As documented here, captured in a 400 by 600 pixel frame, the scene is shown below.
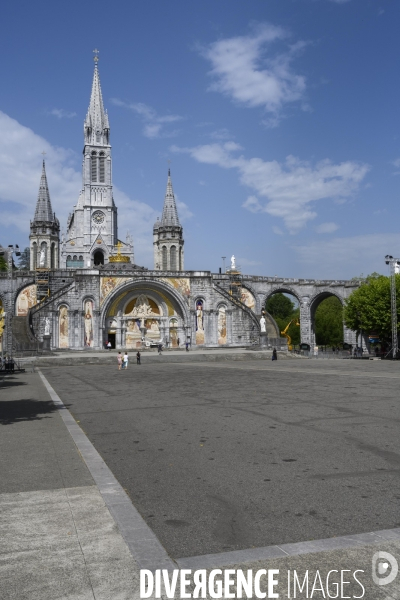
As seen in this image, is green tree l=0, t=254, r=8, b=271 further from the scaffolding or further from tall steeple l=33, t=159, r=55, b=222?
the scaffolding

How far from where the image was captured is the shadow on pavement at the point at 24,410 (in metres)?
12.1

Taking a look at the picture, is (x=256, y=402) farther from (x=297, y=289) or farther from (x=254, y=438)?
(x=297, y=289)

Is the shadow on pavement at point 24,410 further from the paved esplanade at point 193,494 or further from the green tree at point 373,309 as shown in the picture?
the green tree at point 373,309

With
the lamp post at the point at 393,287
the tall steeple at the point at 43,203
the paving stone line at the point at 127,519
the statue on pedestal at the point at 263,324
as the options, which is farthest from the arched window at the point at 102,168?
the paving stone line at the point at 127,519

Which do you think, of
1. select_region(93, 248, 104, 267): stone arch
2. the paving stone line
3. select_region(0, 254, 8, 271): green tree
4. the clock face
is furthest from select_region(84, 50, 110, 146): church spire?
the paving stone line

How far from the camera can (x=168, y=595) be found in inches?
149

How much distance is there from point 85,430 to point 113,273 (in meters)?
42.6

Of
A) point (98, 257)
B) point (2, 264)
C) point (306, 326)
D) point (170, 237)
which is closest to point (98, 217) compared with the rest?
point (98, 257)

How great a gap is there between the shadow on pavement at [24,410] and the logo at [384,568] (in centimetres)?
899

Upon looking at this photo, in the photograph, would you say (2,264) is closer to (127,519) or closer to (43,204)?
(43,204)

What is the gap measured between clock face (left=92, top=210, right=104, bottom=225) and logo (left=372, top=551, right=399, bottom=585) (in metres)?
79.1

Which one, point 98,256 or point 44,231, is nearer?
point 44,231

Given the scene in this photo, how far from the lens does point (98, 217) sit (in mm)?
80625

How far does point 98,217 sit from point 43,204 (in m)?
9.66
